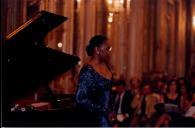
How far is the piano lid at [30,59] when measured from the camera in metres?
5.37

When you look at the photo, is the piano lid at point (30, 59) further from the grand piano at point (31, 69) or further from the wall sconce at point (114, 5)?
the wall sconce at point (114, 5)

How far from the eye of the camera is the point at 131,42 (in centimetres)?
1330

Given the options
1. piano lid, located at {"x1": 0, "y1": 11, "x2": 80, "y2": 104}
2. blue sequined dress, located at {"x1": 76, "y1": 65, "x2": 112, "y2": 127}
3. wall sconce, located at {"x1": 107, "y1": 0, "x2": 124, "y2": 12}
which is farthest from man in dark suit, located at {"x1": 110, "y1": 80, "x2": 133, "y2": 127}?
blue sequined dress, located at {"x1": 76, "y1": 65, "x2": 112, "y2": 127}

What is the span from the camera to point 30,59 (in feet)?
18.3

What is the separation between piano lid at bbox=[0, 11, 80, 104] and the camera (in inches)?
211

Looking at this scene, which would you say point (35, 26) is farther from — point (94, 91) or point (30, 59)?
point (94, 91)

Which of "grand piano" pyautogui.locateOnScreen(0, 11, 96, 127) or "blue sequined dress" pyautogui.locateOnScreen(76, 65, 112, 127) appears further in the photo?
"grand piano" pyautogui.locateOnScreen(0, 11, 96, 127)

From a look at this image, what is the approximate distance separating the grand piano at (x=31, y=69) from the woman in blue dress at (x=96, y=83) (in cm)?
76

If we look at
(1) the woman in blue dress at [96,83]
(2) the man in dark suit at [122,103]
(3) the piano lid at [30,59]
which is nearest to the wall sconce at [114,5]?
(2) the man in dark suit at [122,103]

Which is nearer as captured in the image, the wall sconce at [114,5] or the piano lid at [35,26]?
the piano lid at [35,26]

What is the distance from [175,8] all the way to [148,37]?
3.91 metres

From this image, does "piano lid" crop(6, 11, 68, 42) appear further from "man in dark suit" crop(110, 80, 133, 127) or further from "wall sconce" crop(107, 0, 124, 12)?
"wall sconce" crop(107, 0, 124, 12)

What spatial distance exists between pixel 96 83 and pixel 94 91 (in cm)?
7

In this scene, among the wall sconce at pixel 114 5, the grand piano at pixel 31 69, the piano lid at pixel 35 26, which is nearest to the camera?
the grand piano at pixel 31 69
